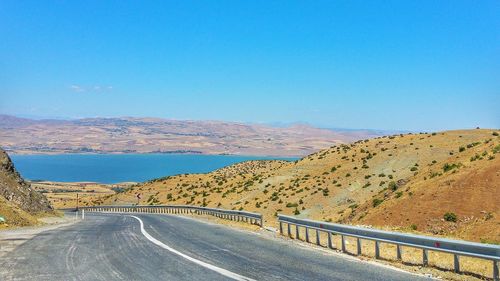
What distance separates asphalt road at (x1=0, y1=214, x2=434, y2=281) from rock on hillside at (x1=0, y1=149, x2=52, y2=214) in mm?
17704

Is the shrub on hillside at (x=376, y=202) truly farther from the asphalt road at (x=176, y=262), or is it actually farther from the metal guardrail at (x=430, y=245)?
the metal guardrail at (x=430, y=245)

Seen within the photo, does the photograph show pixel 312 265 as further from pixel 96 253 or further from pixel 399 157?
pixel 399 157

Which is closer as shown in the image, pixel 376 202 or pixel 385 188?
pixel 376 202

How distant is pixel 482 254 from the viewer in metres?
10.1

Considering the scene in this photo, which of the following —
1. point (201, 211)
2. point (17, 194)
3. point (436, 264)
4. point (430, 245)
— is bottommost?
point (201, 211)

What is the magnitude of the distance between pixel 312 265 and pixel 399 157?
165ft

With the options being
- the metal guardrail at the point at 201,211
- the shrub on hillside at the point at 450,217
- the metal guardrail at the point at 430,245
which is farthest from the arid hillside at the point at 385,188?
the metal guardrail at the point at 430,245

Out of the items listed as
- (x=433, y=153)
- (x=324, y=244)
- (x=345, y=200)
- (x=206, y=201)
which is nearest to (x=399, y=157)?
(x=433, y=153)

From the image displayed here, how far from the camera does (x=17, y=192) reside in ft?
113

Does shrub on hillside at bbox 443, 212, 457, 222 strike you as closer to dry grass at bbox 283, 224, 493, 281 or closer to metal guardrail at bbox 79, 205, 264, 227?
metal guardrail at bbox 79, 205, 264, 227

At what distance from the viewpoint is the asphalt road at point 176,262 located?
10.1m

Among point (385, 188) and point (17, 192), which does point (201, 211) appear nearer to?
point (17, 192)

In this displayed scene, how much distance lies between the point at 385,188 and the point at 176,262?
3688 cm

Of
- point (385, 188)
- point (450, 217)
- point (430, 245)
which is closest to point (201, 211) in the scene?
point (385, 188)
